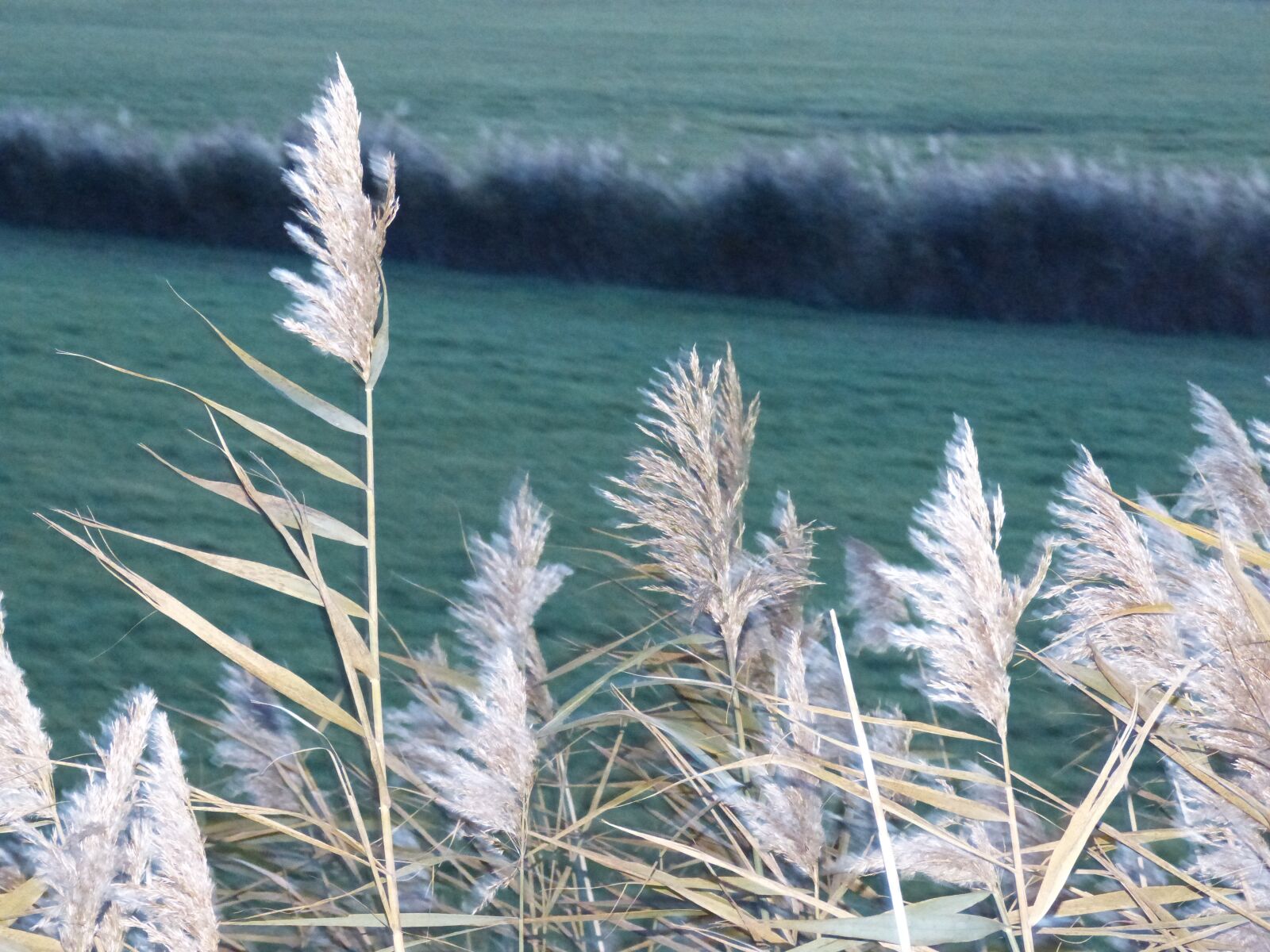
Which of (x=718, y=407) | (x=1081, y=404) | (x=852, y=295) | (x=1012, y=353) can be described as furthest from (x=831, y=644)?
(x=852, y=295)

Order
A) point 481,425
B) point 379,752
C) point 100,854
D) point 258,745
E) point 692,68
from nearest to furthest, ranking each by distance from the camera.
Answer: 1. point 100,854
2. point 379,752
3. point 258,745
4. point 481,425
5. point 692,68

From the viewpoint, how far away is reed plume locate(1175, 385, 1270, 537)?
593 mm

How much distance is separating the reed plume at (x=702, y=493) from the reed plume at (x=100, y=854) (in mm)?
246

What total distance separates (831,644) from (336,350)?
547mm

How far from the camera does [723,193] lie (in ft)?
8.06

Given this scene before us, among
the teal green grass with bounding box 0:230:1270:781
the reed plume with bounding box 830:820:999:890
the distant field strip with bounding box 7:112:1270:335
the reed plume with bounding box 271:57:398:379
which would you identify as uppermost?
the reed plume with bounding box 271:57:398:379

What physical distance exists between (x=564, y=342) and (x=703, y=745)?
5.05 ft

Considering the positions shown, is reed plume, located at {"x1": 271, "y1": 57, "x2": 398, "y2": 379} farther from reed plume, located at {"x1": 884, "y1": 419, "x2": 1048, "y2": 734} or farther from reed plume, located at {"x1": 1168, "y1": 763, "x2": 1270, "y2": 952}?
reed plume, located at {"x1": 1168, "y1": 763, "x2": 1270, "y2": 952}

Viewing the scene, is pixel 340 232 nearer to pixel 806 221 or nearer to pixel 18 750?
pixel 18 750

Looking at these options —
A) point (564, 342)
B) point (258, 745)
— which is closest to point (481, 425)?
point (564, 342)

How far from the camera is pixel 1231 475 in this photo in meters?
0.61

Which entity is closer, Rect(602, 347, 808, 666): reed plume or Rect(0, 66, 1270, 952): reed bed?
Rect(0, 66, 1270, 952): reed bed

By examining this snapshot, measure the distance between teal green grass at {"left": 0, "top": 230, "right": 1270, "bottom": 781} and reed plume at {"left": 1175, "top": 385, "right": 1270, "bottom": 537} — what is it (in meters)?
0.53

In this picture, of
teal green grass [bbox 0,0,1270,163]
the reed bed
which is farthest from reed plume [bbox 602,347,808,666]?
teal green grass [bbox 0,0,1270,163]
